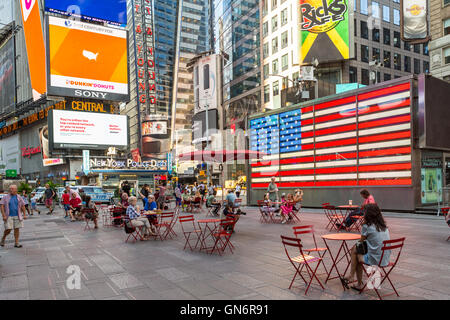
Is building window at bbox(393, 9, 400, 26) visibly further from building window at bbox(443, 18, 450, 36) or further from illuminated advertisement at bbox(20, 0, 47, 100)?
illuminated advertisement at bbox(20, 0, 47, 100)

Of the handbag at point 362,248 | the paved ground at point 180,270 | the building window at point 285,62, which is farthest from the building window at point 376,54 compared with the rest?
the handbag at point 362,248

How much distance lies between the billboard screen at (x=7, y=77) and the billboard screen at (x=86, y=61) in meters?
39.3

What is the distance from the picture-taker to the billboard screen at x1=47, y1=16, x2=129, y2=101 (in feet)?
165

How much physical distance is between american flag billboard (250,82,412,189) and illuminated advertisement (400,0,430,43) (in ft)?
29.8

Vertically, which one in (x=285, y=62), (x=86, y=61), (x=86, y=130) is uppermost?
(x=86, y=61)

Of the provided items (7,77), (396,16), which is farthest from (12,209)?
(7,77)

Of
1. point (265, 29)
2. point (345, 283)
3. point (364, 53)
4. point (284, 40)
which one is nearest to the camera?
point (345, 283)

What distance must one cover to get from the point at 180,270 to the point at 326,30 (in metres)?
38.0

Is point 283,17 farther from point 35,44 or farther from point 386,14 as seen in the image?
point 35,44

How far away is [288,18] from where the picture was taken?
46.6m

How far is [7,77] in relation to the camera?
8475 centimetres

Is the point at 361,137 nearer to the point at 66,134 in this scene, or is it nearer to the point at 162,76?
the point at 66,134

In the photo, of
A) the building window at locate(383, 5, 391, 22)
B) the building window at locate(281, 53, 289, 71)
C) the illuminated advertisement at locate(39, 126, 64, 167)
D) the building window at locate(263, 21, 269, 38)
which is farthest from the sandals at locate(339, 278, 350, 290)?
the illuminated advertisement at locate(39, 126, 64, 167)

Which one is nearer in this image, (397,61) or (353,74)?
(353,74)
